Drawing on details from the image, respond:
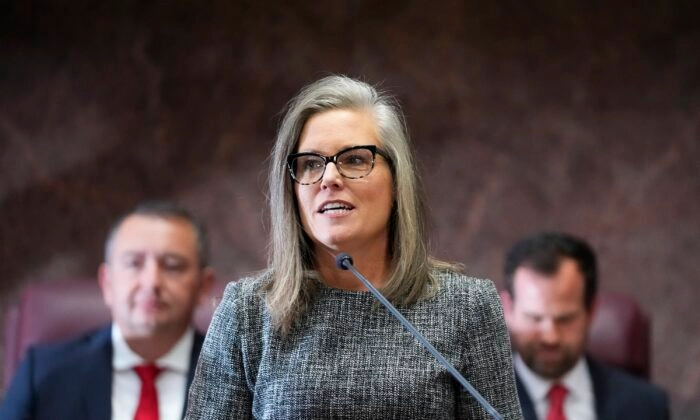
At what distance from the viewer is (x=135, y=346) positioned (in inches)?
97.2

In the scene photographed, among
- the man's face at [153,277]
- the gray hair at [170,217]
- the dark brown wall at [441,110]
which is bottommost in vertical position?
the man's face at [153,277]

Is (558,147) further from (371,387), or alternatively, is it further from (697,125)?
(371,387)

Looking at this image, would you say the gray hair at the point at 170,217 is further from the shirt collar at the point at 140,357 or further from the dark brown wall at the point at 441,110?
the dark brown wall at the point at 441,110

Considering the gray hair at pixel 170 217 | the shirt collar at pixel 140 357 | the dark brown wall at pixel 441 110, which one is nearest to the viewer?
the shirt collar at pixel 140 357

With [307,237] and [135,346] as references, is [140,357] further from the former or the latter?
[307,237]

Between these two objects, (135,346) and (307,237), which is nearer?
(307,237)

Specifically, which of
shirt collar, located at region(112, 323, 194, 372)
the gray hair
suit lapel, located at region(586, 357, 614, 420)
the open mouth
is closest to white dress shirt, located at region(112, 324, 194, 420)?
shirt collar, located at region(112, 323, 194, 372)

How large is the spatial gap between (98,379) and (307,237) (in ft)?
Answer: 3.49

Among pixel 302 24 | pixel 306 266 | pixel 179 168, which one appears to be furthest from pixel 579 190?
pixel 306 266

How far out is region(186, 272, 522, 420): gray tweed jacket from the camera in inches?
53.9

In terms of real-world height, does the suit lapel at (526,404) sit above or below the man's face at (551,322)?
below

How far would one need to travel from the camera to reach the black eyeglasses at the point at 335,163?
56.0 inches

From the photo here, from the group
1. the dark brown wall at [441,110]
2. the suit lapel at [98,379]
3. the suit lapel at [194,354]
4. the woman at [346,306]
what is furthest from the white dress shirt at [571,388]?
the woman at [346,306]

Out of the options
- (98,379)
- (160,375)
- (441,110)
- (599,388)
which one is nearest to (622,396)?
(599,388)
